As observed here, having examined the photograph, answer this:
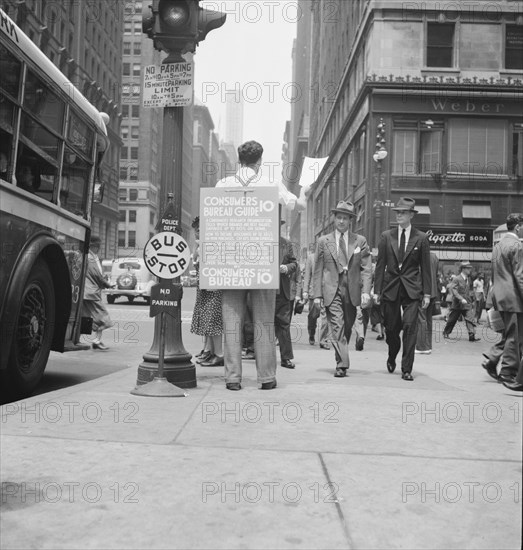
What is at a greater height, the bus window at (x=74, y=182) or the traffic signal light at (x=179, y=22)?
the traffic signal light at (x=179, y=22)

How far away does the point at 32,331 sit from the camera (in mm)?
6297

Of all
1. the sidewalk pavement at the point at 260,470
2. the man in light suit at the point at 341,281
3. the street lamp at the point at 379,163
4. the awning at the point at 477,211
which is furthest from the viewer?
the awning at the point at 477,211

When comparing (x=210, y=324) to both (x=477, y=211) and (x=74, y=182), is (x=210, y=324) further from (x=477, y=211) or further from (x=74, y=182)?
(x=477, y=211)

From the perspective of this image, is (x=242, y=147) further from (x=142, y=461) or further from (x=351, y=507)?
(x=351, y=507)

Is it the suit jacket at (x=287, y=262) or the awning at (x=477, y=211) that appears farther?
the awning at (x=477, y=211)

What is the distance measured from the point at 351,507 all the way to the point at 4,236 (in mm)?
3784

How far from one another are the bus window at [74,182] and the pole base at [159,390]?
2.33 m

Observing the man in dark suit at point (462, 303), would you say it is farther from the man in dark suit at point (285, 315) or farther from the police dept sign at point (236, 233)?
the police dept sign at point (236, 233)

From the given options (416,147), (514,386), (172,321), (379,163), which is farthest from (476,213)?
(172,321)

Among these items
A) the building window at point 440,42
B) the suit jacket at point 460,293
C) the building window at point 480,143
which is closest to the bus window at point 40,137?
the suit jacket at point 460,293

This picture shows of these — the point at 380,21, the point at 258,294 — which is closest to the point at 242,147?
the point at 258,294

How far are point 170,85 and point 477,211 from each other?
2803 centimetres

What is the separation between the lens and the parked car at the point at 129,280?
25.8 m

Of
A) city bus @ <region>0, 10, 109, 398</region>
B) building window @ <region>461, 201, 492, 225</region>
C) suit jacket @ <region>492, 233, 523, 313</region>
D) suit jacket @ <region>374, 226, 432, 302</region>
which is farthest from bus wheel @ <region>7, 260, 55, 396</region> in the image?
building window @ <region>461, 201, 492, 225</region>
